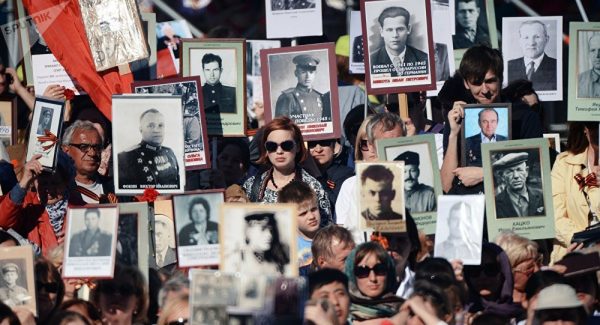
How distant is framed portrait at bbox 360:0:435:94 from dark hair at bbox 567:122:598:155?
1048mm

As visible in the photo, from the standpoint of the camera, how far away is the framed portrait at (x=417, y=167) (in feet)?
34.3

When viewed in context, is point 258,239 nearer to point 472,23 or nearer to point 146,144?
point 146,144

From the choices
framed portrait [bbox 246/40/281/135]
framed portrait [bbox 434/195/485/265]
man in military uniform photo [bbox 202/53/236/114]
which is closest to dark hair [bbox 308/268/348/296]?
framed portrait [bbox 434/195/485/265]

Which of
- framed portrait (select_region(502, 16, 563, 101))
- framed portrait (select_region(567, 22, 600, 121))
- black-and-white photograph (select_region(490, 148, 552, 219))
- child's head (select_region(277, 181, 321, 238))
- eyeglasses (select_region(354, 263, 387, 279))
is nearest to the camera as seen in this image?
eyeglasses (select_region(354, 263, 387, 279))

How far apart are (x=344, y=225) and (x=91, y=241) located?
6.20 feet

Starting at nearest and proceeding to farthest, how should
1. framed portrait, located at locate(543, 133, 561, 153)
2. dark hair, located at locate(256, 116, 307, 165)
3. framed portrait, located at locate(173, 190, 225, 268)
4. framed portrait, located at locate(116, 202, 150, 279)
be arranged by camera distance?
1. framed portrait, located at locate(116, 202, 150, 279)
2. framed portrait, located at locate(173, 190, 225, 268)
3. dark hair, located at locate(256, 116, 307, 165)
4. framed portrait, located at locate(543, 133, 561, 153)

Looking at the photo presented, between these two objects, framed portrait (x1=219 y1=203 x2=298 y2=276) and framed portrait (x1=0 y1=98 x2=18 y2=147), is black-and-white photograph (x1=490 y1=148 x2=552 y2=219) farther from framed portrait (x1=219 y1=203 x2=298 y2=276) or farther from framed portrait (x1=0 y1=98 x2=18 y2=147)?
framed portrait (x1=0 y1=98 x2=18 y2=147)

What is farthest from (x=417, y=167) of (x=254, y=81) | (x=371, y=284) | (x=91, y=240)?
(x=254, y=81)

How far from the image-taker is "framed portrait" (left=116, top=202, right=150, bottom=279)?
31.8 feet

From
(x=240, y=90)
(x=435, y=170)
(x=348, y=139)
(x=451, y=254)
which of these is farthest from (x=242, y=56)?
(x=451, y=254)

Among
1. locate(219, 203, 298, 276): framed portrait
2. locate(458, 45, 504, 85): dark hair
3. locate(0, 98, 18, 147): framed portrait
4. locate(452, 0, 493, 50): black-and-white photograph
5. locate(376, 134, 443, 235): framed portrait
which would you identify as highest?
locate(452, 0, 493, 50): black-and-white photograph

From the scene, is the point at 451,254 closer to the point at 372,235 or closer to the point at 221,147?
the point at 372,235

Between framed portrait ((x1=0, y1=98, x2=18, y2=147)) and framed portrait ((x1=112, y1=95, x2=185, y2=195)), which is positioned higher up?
framed portrait ((x1=0, y1=98, x2=18, y2=147))

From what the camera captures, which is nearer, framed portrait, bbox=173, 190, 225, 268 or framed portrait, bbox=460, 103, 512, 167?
framed portrait, bbox=173, 190, 225, 268
